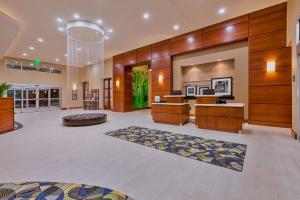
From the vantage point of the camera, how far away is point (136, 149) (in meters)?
3.33

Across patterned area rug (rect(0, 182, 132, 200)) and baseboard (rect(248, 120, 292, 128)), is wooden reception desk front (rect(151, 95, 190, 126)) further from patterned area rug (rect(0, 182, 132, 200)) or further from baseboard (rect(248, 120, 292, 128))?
patterned area rug (rect(0, 182, 132, 200))

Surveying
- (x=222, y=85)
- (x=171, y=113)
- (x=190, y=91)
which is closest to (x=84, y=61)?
(x=190, y=91)

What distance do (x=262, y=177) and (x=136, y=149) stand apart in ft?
7.66

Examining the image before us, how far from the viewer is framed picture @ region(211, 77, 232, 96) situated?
6.63 metres

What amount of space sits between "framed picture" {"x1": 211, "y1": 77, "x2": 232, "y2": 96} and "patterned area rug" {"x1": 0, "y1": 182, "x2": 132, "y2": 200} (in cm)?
648

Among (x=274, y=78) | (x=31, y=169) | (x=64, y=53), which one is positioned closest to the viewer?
(x=31, y=169)

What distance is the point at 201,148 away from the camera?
3332 millimetres

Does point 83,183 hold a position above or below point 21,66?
below

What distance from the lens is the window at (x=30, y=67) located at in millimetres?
11047

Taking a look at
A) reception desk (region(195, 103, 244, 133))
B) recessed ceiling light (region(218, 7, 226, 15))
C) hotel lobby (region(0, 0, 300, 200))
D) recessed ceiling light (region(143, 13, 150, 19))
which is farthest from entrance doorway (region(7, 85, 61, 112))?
recessed ceiling light (region(218, 7, 226, 15))

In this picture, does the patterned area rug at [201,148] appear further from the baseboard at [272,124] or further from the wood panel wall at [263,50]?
A: the wood panel wall at [263,50]

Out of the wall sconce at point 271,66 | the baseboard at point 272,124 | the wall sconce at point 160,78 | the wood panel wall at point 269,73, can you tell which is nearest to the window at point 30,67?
the wall sconce at point 160,78

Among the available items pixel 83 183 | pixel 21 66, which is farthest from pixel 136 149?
pixel 21 66

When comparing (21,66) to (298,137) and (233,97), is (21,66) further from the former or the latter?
(298,137)
